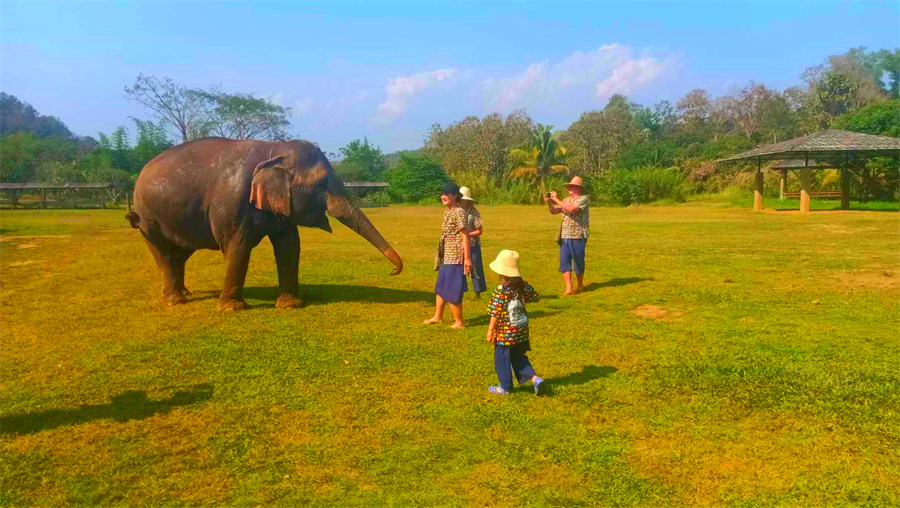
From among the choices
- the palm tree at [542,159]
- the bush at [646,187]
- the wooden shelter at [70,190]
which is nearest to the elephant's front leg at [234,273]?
the wooden shelter at [70,190]

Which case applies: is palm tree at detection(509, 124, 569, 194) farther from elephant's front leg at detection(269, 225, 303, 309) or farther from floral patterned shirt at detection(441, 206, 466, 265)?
floral patterned shirt at detection(441, 206, 466, 265)

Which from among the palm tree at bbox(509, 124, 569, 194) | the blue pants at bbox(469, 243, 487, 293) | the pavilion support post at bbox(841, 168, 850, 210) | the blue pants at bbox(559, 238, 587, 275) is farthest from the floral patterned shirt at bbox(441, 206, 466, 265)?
the palm tree at bbox(509, 124, 569, 194)

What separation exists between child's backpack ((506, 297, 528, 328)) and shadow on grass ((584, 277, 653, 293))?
17.6 ft

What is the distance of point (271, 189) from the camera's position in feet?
29.0

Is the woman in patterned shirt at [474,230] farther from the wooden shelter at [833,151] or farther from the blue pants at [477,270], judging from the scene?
the wooden shelter at [833,151]

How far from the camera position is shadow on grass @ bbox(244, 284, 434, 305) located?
9828mm

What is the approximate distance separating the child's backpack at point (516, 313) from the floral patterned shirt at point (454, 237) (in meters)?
2.31

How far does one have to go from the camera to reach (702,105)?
61031 millimetres

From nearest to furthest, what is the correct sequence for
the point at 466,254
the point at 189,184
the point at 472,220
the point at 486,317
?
the point at 466,254, the point at 472,220, the point at 486,317, the point at 189,184

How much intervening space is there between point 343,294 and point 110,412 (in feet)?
17.7

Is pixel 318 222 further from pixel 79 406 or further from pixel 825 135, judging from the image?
pixel 825 135

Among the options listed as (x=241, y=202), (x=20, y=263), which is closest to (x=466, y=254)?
(x=241, y=202)

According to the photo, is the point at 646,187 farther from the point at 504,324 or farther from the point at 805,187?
the point at 504,324

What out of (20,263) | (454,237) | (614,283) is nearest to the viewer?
(454,237)
